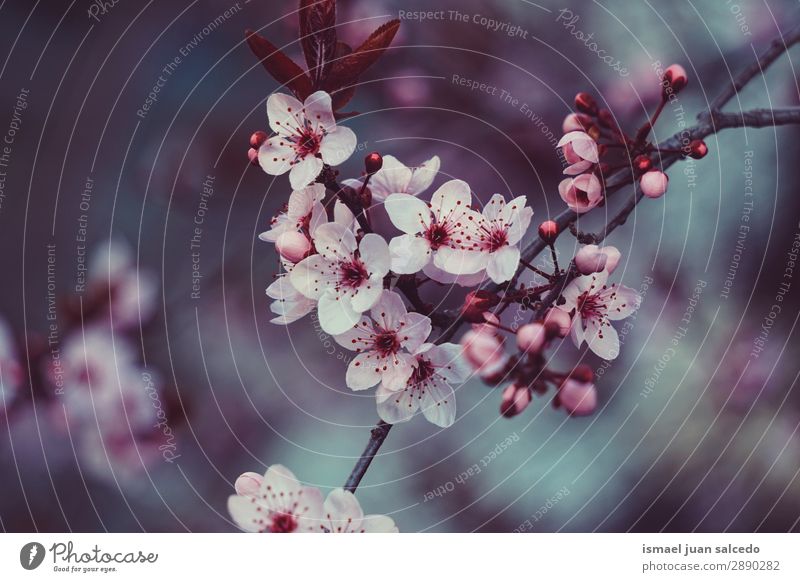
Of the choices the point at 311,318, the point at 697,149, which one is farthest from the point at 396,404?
Answer: the point at 697,149

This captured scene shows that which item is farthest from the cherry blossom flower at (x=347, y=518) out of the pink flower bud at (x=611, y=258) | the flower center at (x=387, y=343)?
the pink flower bud at (x=611, y=258)

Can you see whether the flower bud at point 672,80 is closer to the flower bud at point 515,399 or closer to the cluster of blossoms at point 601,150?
the cluster of blossoms at point 601,150

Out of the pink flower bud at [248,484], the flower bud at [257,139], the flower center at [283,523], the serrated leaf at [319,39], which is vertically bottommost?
the flower center at [283,523]

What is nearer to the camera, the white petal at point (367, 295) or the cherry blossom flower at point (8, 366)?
the white petal at point (367, 295)

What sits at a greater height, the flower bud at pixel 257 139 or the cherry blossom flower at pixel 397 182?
the flower bud at pixel 257 139
